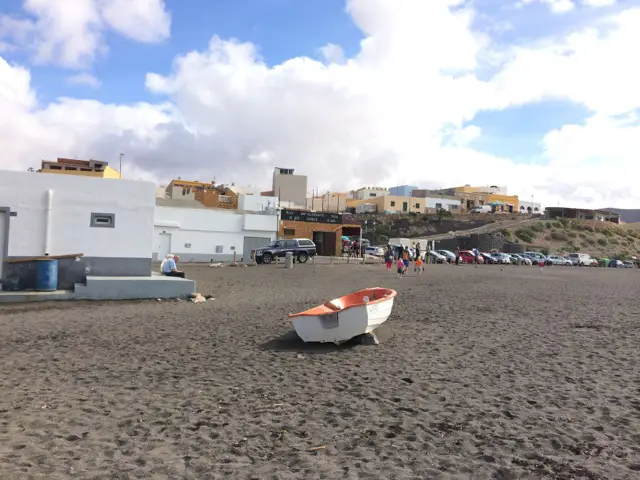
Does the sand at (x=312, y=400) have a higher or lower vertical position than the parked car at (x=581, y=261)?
lower

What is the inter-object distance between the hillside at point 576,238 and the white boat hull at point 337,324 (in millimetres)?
68850

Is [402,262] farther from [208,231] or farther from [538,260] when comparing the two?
[538,260]

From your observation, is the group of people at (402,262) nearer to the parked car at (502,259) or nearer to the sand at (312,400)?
the parked car at (502,259)

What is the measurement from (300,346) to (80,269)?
10.0 m

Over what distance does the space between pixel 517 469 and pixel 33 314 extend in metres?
13.1

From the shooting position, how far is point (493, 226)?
266 ft

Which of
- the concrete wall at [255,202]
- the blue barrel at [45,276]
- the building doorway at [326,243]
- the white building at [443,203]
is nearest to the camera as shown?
the blue barrel at [45,276]

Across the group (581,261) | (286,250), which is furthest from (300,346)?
(581,261)

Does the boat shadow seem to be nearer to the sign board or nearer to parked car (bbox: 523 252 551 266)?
the sign board

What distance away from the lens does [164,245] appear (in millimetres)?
37125

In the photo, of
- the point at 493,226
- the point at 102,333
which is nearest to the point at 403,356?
the point at 102,333

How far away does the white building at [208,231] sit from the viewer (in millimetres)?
37094

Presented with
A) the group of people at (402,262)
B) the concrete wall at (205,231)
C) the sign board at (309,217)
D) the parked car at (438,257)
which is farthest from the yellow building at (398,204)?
the concrete wall at (205,231)

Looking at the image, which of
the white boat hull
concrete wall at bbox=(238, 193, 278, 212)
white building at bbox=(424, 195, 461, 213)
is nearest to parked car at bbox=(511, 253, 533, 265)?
concrete wall at bbox=(238, 193, 278, 212)
